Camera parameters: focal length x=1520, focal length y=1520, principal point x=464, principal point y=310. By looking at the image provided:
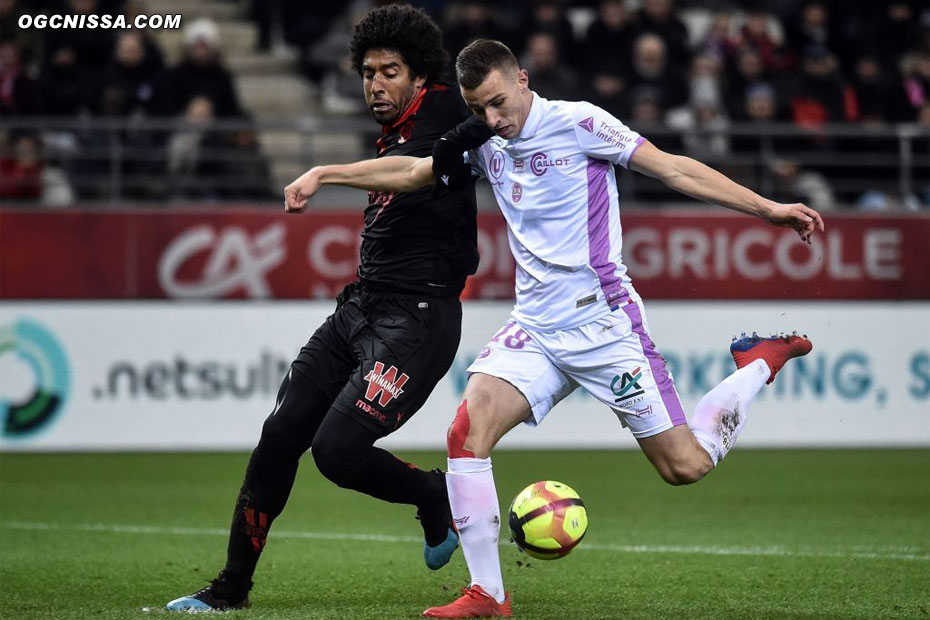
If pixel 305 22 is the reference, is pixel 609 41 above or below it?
below

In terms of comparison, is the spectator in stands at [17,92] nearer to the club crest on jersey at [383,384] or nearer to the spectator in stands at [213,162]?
the spectator in stands at [213,162]

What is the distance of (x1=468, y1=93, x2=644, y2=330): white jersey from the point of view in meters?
6.00

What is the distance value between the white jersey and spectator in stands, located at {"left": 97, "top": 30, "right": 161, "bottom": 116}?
9388 mm

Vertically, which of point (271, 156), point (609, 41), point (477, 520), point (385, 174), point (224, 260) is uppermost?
point (609, 41)

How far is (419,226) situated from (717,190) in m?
1.28

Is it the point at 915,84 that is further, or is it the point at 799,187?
the point at 915,84

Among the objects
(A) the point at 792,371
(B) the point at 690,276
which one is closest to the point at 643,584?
(A) the point at 792,371

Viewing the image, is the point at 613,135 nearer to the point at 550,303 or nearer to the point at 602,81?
the point at 550,303

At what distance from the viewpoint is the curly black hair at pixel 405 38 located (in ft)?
20.9

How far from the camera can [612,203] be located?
614 centimetres

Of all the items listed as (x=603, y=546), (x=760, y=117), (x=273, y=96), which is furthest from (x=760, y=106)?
(x=603, y=546)

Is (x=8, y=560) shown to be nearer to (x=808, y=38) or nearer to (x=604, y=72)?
(x=604, y=72)

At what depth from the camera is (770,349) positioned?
6.64 m

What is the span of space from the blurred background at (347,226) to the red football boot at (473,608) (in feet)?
23.8
